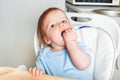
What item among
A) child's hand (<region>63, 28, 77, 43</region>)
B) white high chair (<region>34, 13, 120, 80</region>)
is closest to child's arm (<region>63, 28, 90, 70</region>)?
child's hand (<region>63, 28, 77, 43</region>)

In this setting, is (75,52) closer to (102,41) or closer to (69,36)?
(69,36)

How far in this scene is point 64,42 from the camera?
3.35 ft

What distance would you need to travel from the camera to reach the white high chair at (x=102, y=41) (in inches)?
40.9

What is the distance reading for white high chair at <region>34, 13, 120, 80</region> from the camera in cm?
104

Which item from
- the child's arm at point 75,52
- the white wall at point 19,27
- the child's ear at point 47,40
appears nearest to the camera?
the child's arm at point 75,52

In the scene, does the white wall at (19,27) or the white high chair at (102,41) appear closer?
the white high chair at (102,41)

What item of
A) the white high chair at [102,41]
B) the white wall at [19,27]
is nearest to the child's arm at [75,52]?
the white high chair at [102,41]

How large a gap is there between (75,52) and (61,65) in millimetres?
115

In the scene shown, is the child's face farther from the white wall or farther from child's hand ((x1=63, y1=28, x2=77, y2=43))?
the white wall

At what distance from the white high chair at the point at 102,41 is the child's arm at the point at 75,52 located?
11cm

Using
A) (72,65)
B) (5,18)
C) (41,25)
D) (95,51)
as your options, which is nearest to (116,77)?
(95,51)

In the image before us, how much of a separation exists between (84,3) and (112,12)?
13.0 inches

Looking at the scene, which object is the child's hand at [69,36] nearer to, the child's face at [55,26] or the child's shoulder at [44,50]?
the child's face at [55,26]

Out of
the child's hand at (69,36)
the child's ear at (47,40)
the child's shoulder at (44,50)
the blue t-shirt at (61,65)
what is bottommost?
the blue t-shirt at (61,65)
